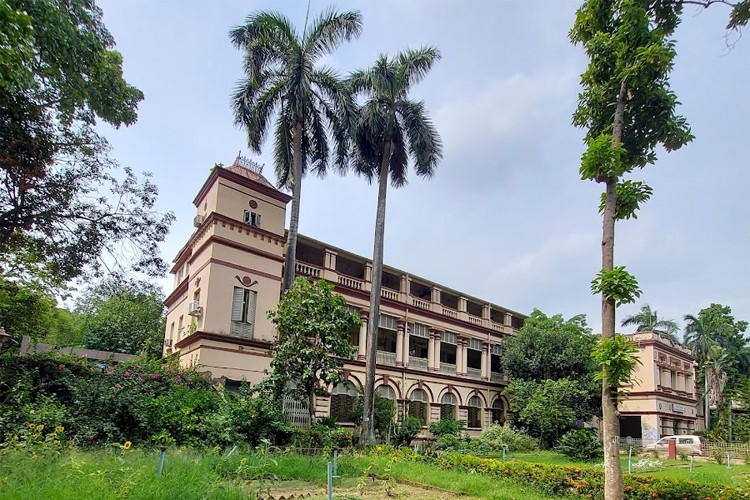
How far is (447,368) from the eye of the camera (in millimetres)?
28547

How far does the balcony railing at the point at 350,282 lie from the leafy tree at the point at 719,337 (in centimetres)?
3589

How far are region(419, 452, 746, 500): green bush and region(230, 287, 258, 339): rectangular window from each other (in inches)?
340

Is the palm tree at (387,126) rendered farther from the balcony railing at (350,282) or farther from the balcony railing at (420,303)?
the balcony railing at (420,303)

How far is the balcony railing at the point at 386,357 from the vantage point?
2514 centimetres

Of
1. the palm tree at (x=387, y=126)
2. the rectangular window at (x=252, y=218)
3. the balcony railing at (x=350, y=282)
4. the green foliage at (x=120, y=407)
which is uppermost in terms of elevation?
the palm tree at (x=387, y=126)

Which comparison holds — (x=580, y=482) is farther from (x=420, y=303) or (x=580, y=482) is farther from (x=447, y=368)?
(x=447, y=368)

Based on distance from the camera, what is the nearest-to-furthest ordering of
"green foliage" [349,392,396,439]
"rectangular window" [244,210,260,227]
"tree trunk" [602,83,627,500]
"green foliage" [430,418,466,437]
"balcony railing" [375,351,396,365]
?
1. "tree trunk" [602,83,627,500]
2. "rectangular window" [244,210,260,227]
3. "green foliage" [349,392,396,439]
4. "green foliage" [430,418,466,437]
5. "balcony railing" [375,351,396,365]

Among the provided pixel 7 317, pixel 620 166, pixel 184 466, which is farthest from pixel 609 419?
pixel 7 317

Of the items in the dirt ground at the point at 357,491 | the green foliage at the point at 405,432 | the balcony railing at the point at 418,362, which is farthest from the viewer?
the balcony railing at the point at 418,362

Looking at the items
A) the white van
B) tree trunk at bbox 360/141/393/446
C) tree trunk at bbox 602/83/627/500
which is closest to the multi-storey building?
tree trunk at bbox 360/141/393/446

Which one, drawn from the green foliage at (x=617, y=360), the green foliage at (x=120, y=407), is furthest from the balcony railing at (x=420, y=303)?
the green foliage at (x=617, y=360)

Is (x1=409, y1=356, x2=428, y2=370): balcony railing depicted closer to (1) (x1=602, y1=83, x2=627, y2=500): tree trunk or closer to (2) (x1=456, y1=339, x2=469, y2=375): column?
(2) (x1=456, y1=339, x2=469, y2=375): column

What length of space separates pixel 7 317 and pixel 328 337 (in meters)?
11.2

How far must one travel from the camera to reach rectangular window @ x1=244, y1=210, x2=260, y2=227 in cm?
1939
